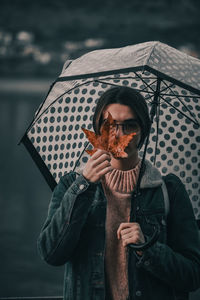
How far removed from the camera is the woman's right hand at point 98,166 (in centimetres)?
179

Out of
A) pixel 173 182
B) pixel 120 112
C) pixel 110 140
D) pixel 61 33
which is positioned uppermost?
pixel 61 33

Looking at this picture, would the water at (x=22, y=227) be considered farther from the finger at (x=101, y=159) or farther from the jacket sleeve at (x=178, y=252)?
the finger at (x=101, y=159)

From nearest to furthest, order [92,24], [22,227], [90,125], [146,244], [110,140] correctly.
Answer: [146,244] → [110,140] → [90,125] → [22,227] → [92,24]

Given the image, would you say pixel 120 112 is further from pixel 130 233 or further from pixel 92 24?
pixel 92 24

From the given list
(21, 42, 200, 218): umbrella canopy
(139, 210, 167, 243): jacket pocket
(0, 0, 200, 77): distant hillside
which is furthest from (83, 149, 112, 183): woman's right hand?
(0, 0, 200, 77): distant hillside

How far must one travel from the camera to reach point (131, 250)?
1857mm

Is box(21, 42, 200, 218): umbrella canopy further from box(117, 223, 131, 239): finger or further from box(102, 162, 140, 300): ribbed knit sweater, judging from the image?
box(117, 223, 131, 239): finger

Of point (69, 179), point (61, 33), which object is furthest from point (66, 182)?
point (61, 33)

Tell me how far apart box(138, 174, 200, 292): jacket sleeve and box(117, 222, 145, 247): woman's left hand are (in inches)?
2.4

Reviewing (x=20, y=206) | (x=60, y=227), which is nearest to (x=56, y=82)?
(x=60, y=227)

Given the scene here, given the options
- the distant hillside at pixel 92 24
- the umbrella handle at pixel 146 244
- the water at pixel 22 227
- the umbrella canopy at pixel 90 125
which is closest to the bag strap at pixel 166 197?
the umbrella handle at pixel 146 244

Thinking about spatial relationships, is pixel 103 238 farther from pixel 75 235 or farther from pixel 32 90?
pixel 32 90

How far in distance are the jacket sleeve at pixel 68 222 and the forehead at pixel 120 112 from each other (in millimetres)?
251

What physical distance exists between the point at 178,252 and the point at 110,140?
0.43 m
